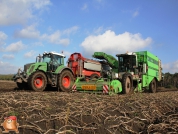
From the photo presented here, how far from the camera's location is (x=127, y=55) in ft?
42.5

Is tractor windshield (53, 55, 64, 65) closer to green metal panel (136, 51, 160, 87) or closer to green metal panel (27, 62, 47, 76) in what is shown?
green metal panel (27, 62, 47, 76)

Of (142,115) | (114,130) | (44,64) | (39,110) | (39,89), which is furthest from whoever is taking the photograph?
(44,64)

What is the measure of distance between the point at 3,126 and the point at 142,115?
9.87 ft

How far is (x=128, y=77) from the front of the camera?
36.7 feet

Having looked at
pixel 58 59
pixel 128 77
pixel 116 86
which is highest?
pixel 58 59

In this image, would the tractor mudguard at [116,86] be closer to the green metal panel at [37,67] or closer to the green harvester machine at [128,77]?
the green harvester machine at [128,77]

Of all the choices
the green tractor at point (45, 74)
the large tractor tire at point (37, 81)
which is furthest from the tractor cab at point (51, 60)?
the large tractor tire at point (37, 81)

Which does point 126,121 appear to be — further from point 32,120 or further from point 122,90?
point 122,90

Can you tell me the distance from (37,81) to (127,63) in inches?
224

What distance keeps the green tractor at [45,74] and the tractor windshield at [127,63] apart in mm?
3384

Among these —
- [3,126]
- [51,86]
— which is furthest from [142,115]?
[51,86]

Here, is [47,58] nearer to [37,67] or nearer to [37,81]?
[37,67]

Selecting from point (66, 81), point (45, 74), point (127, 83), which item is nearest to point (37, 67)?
point (45, 74)

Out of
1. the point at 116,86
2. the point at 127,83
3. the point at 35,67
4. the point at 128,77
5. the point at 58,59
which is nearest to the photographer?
the point at 116,86
